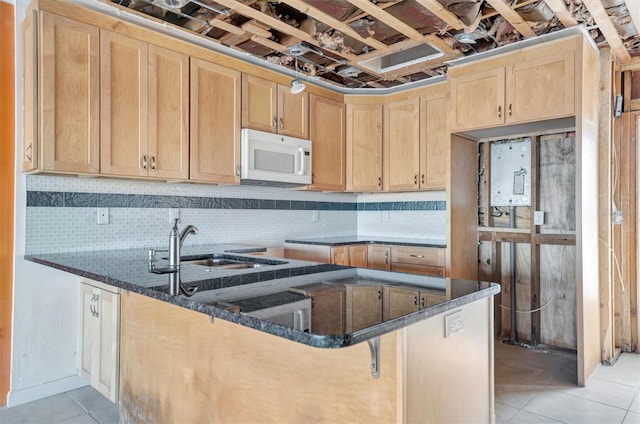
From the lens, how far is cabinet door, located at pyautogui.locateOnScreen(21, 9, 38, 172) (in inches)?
90.1

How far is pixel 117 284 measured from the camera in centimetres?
155

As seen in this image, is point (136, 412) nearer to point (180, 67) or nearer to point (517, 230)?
point (180, 67)

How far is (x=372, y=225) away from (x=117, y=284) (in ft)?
11.2

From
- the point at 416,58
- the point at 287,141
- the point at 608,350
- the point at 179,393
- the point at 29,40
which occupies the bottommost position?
the point at 608,350

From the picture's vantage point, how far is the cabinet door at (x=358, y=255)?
3.88 meters

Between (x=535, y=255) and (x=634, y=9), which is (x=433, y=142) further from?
(x=634, y=9)

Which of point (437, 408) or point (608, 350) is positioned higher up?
point (437, 408)

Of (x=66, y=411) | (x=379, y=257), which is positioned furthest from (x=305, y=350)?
(x=379, y=257)

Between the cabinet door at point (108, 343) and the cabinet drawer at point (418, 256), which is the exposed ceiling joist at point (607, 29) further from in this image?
the cabinet door at point (108, 343)

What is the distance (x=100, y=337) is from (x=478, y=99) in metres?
3.14

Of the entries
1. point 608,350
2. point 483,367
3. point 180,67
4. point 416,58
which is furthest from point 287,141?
point 608,350

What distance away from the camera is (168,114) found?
2863 mm

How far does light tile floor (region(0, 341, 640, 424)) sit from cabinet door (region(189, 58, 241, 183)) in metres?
1.63

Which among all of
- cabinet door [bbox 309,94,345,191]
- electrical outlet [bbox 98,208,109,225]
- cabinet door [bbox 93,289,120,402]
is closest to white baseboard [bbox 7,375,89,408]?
cabinet door [bbox 93,289,120,402]
